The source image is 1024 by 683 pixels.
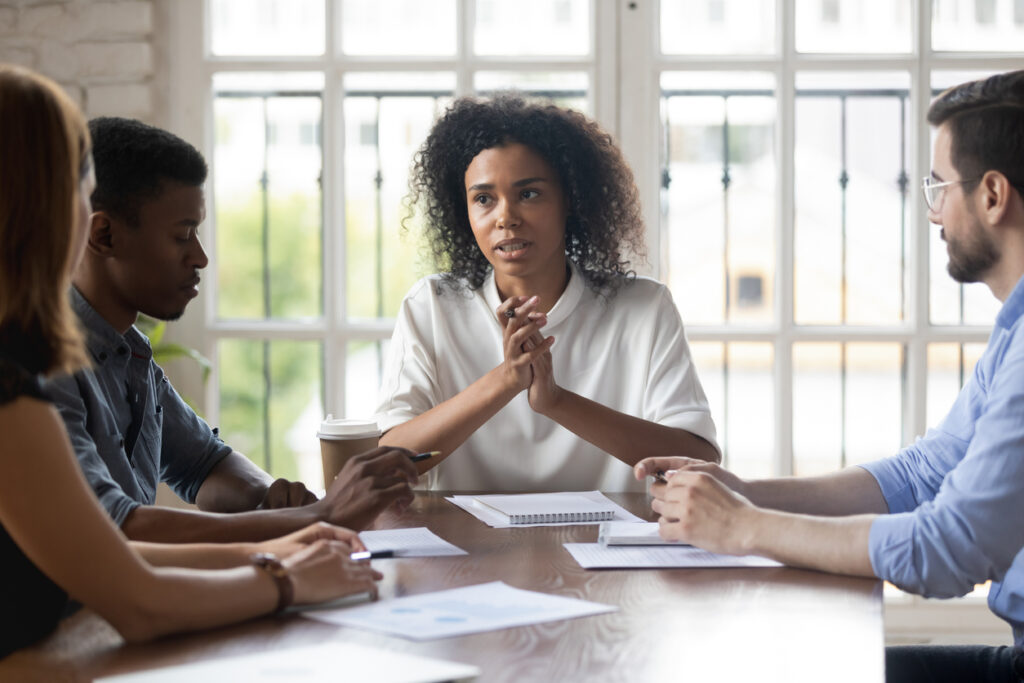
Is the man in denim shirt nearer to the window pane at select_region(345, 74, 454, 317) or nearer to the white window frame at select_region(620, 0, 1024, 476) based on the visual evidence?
the window pane at select_region(345, 74, 454, 317)

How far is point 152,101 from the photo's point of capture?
3121 millimetres

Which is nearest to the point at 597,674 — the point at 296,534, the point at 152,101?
the point at 296,534

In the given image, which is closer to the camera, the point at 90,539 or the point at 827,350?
the point at 90,539

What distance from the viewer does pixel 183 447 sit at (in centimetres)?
185

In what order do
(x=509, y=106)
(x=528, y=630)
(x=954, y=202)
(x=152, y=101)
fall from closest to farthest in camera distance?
1. (x=528, y=630)
2. (x=954, y=202)
3. (x=509, y=106)
4. (x=152, y=101)

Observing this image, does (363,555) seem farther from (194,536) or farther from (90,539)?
(90,539)

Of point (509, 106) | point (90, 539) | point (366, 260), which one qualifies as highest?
point (509, 106)

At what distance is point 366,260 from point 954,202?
2.04m

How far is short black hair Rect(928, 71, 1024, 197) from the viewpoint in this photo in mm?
1512

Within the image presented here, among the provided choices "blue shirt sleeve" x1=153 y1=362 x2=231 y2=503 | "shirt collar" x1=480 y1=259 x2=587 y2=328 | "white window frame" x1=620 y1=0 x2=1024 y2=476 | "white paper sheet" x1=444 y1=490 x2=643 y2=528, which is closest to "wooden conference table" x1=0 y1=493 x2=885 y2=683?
"white paper sheet" x1=444 y1=490 x2=643 y2=528

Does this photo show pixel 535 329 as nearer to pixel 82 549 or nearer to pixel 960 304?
pixel 82 549

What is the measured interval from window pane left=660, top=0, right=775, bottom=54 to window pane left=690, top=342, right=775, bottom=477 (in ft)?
2.81

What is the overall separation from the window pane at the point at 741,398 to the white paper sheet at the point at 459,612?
6.47ft

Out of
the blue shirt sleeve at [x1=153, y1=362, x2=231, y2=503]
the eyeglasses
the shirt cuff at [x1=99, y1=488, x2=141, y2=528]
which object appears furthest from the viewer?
the blue shirt sleeve at [x1=153, y1=362, x2=231, y2=503]
